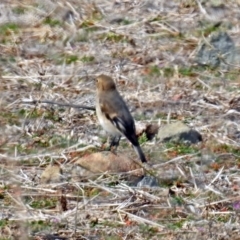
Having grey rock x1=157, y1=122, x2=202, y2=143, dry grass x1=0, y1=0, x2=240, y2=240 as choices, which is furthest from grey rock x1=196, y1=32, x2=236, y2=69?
grey rock x1=157, y1=122, x2=202, y2=143

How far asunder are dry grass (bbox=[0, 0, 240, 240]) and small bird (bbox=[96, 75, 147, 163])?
0.23 metres

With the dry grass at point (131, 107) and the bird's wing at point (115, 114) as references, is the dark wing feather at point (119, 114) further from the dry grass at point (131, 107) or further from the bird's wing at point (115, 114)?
the dry grass at point (131, 107)

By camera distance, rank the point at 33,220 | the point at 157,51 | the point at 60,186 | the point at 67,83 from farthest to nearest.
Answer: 1. the point at 157,51
2. the point at 67,83
3. the point at 60,186
4. the point at 33,220

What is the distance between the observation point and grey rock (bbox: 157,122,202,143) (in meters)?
11.2

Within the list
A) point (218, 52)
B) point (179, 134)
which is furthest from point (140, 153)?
point (218, 52)

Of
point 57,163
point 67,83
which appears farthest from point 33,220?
point 67,83

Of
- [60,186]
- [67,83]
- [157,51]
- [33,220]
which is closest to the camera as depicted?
[33,220]

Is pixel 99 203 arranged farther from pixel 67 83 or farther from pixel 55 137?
pixel 67 83

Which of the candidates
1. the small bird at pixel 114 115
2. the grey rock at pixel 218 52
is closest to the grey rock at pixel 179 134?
the small bird at pixel 114 115

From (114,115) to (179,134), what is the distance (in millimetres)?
672

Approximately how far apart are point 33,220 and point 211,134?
2964 millimetres

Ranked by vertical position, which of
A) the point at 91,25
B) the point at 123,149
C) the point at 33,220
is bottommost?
the point at 91,25

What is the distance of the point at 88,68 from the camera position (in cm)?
1353

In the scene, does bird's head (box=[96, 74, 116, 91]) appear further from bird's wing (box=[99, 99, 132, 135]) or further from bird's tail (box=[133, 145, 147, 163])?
bird's tail (box=[133, 145, 147, 163])
